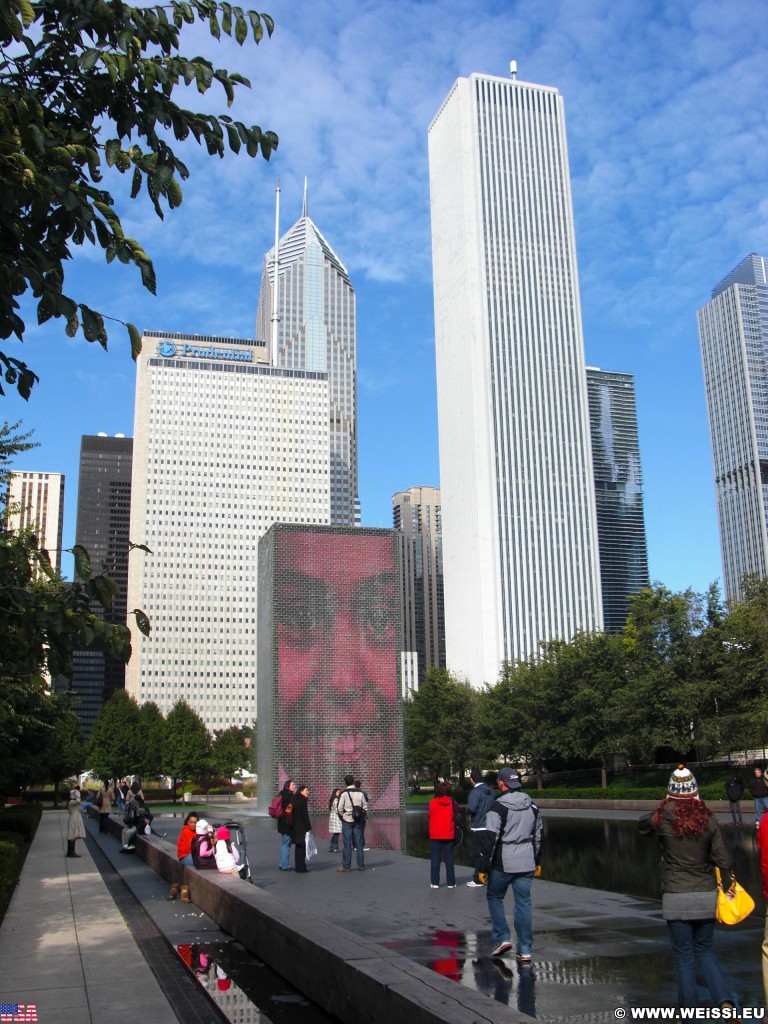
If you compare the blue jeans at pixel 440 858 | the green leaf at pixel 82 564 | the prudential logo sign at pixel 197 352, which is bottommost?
the blue jeans at pixel 440 858

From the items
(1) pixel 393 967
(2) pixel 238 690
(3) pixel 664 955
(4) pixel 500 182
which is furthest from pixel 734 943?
(2) pixel 238 690

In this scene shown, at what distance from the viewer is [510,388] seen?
14000cm

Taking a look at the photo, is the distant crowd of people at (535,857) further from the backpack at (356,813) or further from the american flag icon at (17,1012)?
the american flag icon at (17,1012)

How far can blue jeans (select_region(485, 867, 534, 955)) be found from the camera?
384 inches

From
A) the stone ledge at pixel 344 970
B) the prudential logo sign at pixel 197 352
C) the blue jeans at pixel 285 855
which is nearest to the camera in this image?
the stone ledge at pixel 344 970

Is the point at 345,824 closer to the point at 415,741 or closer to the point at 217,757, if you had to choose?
the point at 415,741

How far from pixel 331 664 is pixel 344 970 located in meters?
37.8

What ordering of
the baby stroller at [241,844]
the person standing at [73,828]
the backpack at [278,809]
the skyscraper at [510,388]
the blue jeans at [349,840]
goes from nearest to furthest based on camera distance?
the baby stroller at [241,844] < the blue jeans at [349,840] < the backpack at [278,809] < the person standing at [73,828] < the skyscraper at [510,388]

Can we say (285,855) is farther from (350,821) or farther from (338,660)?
(338,660)

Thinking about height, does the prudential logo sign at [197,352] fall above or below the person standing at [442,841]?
above

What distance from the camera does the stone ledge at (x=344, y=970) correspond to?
5.85 meters

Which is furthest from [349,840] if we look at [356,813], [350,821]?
[356,813]

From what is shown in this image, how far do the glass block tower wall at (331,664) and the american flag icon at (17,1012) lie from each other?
35435 mm

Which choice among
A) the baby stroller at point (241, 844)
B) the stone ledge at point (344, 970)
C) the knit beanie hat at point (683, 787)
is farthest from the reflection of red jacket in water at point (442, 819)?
the knit beanie hat at point (683, 787)
